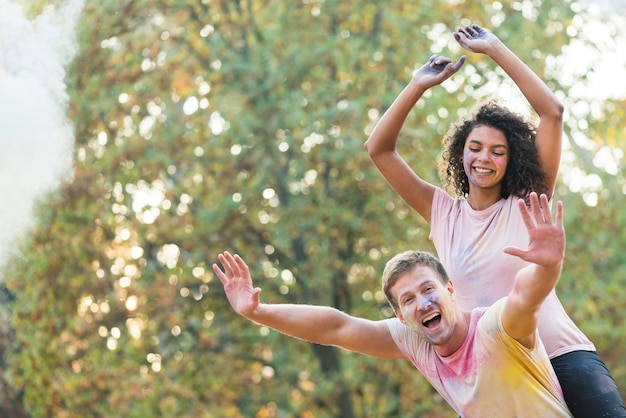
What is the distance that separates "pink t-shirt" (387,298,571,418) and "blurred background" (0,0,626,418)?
5.21 metres

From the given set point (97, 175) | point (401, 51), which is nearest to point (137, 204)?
point (97, 175)

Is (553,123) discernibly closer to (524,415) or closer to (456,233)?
(456,233)

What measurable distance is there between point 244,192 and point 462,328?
591cm

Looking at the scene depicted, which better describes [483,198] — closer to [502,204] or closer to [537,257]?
[502,204]

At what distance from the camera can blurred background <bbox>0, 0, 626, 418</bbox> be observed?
816cm

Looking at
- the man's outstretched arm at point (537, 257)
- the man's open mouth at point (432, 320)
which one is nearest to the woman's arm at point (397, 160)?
the man's open mouth at point (432, 320)

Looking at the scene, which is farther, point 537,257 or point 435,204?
point 435,204

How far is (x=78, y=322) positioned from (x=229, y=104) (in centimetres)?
215

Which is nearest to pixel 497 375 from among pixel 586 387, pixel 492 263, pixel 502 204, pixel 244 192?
pixel 586 387

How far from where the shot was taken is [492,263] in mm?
2938

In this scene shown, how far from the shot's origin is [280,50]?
850cm

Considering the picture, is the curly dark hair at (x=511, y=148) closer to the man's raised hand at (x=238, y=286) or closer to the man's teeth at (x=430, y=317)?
the man's teeth at (x=430, y=317)

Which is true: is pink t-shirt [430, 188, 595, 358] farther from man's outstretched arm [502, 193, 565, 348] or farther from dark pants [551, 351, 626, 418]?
man's outstretched arm [502, 193, 565, 348]

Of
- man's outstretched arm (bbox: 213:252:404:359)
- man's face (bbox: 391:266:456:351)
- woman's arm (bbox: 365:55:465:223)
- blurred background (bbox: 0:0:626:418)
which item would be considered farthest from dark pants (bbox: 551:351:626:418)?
blurred background (bbox: 0:0:626:418)
